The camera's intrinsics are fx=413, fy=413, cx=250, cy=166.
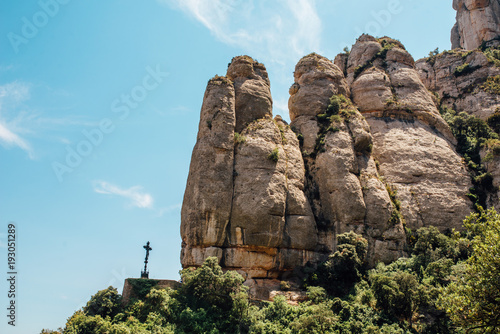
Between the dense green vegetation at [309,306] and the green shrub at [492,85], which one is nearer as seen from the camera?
the dense green vegetation at [309,306]

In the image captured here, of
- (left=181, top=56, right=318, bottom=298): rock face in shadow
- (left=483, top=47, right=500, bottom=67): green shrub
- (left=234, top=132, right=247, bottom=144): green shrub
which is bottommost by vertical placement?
(left=181, top=56, right=318, bottom=298): rock face in shadow

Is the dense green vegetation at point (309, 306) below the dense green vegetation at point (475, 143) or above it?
below

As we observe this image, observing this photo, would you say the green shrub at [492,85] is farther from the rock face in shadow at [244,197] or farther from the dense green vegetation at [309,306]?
the rock face in shadow at [244,197]

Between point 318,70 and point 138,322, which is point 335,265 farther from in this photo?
point 318,70

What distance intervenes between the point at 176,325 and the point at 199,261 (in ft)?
24.5

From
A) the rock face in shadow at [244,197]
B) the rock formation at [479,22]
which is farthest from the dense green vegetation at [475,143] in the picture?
the rock formation at [479,22]

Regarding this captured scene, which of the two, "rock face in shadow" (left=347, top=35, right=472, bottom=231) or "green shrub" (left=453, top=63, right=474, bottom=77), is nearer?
"rock face in shadow" (left=347, top=35, right=472, bottom=231)

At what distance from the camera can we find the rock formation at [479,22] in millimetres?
79250

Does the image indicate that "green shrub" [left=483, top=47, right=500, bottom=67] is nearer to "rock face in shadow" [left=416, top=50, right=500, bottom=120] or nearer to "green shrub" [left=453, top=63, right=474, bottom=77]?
"rock face in shadow" [left=416, top=50, right=500, bottom=120]

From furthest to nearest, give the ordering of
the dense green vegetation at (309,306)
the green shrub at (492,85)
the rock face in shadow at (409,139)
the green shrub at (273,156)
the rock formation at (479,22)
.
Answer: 1. the rock formation at (479,22)
2. the green shrub at (492,85)
3. the rock face in shadow at (409,139)
4. the green shrub at (273,156)
5. the dense green vegetation at (309,306)

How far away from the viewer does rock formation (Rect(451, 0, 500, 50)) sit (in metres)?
79.2

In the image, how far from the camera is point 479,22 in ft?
264

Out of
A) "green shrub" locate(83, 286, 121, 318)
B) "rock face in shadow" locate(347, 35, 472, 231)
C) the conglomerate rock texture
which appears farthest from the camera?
"rock face in shadow" locate(347, 35, 472, 231)

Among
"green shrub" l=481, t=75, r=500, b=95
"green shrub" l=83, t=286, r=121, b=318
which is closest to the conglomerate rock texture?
"green shrub" l=481, t=75, r=500, b=95
